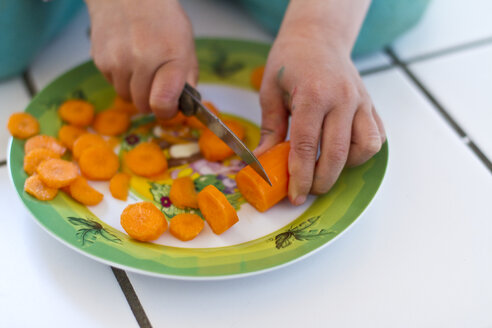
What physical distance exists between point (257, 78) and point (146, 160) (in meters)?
0.38

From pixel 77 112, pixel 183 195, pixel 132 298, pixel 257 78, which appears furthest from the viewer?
pixel 257 78

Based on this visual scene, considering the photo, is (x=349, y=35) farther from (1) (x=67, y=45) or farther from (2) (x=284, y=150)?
(1) (x=67, y=45)

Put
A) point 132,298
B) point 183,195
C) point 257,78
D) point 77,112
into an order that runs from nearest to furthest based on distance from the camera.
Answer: point 132,298
point 183,195
point 77,112
point 257,78

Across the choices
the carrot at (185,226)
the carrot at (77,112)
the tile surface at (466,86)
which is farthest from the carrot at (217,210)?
the tile surface at (466,86)

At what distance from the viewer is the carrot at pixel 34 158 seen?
3.31 ft

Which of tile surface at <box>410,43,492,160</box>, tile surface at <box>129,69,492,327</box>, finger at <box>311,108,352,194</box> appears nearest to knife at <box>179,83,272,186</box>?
finger at <box>311,108,352,194</box>

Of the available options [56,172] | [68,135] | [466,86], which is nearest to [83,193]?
[56,172]

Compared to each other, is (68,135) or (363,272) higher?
(68,135)

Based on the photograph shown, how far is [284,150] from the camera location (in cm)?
104

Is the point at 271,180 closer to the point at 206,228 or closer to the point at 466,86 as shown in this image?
the point at 206,228

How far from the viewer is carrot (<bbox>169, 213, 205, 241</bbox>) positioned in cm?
96

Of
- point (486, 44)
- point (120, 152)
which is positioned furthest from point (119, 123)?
point (486, 44)

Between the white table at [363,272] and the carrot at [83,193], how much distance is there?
0.31ft

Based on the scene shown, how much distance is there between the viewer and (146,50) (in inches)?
42.4
